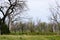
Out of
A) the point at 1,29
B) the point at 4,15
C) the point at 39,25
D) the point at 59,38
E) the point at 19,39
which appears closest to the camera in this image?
the point at 19,39

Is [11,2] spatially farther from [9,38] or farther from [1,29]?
[9,38]

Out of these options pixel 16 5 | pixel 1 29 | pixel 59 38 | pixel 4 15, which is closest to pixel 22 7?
pixel 16 5

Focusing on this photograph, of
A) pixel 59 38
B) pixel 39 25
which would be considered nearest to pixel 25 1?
pixel 59 38

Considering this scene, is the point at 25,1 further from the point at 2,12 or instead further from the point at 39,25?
the point at 39,25

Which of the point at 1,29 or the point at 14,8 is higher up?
the point at 14,8

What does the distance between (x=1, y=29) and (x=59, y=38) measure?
48.0ft

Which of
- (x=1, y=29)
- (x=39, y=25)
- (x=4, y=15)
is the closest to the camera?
(x=1, y=29)

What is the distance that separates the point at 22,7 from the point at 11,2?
250 cm

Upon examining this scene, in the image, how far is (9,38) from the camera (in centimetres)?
1842

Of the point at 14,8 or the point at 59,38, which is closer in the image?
the point at 59,38

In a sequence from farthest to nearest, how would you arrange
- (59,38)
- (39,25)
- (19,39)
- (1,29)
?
(39,25), (1,29), (59,38), (19,39)

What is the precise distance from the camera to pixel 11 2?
36719mm

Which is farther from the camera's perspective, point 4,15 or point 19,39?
point 4,15

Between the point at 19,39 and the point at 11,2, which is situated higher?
the point at 11,2
